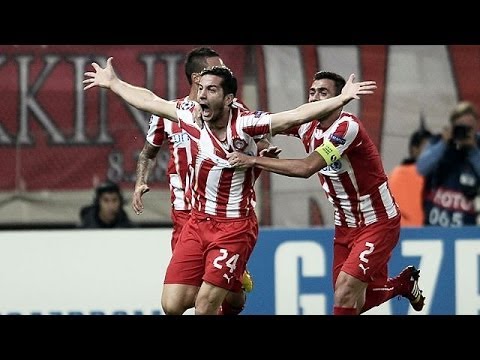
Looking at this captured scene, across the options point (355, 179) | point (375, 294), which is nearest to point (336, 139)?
point (355, 179)

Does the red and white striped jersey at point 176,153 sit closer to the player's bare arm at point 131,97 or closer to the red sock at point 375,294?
the player's bare arm at point 131,97

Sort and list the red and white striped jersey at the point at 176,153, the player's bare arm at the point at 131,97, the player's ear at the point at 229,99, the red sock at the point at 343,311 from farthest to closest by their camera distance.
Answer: the red and white striped jersey at the point at 176,153 → the red sock at the point at 343,311 → the player's bare arm at the point at 131,97 → the player's ear at the point at 229,99

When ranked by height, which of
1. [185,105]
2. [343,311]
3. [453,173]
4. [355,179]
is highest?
[185,105]

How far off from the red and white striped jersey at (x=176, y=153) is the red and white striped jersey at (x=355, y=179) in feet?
2.44

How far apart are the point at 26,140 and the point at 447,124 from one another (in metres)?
3.72

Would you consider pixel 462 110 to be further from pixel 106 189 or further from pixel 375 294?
pixel 106 189

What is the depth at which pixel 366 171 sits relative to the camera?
411 inches

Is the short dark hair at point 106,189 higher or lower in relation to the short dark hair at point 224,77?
lower

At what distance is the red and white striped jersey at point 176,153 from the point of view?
412 inches

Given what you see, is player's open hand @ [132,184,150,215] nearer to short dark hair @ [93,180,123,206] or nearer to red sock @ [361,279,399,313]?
red sock @ [361,279,399,313]

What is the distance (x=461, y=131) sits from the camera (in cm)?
1314

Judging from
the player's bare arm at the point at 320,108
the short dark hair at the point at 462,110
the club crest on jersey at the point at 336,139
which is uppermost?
the short dark hair at the point at 462,110

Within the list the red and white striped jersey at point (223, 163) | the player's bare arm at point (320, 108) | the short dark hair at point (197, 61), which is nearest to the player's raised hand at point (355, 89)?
the player's bare arm at point (320, 108)

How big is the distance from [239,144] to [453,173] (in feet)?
13.3
